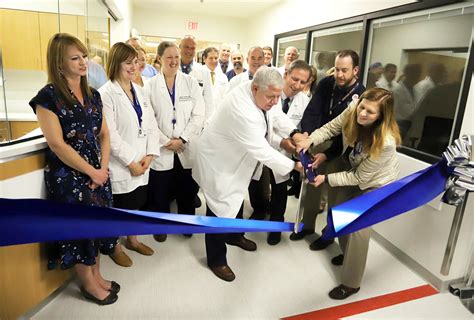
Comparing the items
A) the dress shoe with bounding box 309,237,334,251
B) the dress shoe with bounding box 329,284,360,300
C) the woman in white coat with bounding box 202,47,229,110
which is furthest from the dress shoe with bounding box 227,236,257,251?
the woman in white coat with bounding box 202,47,229,110

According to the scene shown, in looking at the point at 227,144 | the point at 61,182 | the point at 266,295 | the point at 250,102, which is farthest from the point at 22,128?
the point at 266,295

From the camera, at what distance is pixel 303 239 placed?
2.85 metres

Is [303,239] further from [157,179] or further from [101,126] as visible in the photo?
[101,126]

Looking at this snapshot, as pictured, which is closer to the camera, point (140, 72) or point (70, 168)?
point (70, 168)

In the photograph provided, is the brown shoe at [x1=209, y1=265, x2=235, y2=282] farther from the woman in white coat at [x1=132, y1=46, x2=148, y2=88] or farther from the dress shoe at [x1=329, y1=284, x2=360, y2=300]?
the woman in white coat at [x1=132, y1=46, x2=148, y2=88]

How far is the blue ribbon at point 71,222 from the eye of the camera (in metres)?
1.07

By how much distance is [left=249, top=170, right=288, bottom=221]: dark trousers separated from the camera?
2.75 metres

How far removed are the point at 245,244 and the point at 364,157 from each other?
1.21 metres

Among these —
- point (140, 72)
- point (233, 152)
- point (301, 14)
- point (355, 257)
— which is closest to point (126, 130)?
point (233, 152)

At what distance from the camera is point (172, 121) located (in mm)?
→ 2592

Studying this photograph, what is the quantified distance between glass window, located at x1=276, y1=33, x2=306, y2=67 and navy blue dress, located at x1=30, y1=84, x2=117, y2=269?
382 centimetres

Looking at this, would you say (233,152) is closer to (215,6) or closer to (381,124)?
(381,124)

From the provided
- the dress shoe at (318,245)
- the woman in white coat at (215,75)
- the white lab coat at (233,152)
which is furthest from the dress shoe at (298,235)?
the woman in white coat at (215,75)

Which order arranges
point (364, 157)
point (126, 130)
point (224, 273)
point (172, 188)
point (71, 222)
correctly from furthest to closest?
point (172, 188)
point (224, 273)
point (126, 130)
point (364, 157)
point (71, 222)
